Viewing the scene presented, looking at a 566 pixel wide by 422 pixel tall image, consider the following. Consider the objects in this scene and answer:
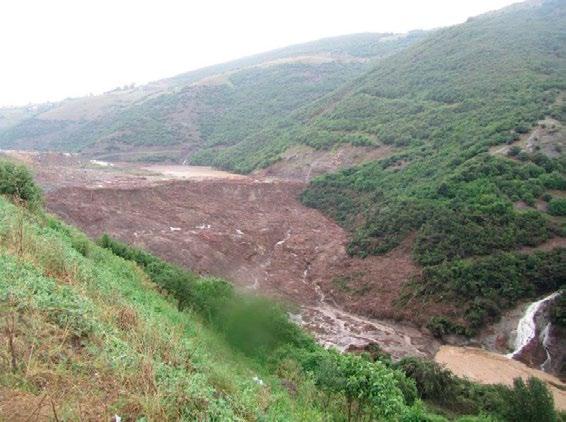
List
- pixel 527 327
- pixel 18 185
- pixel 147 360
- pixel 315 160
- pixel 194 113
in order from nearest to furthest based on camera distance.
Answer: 1. pixel 147 360
2. pixel 18 185
3. pixel 527 327
4. pixel 315 160
5. pixel 194 113

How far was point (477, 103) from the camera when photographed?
45.5 m

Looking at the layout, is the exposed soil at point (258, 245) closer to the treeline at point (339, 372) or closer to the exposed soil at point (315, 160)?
the treeline at point (339, 372)

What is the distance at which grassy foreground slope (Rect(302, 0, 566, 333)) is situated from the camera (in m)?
24.8

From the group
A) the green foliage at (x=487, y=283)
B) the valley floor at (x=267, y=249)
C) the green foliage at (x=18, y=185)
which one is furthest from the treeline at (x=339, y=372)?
the green foliage at (x=487, y=283)

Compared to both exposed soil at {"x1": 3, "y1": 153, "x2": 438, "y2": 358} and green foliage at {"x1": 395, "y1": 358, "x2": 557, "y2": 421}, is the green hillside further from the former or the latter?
exposed soil at {"x1": 3, "y1": 153, "x2": 438, "y2": 358}

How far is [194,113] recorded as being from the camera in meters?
84.0

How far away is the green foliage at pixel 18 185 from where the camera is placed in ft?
50.0

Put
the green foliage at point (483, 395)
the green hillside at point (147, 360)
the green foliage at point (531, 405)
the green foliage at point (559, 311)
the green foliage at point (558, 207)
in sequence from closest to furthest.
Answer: the green hillside at point (147, 360)
the green foliage at point (531, 405)
the green foliage at point (483, 395)
the green foliage at point (559, 311)
the green foliage at point (558, 207)

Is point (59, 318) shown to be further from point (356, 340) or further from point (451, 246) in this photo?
point (451, 246)

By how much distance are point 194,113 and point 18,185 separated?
70.7m

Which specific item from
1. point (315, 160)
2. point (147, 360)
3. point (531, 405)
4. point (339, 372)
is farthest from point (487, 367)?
point (315, 160)

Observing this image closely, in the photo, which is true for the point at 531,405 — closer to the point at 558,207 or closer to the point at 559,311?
the point at 559,311

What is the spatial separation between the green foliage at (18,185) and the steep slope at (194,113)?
54344 mm

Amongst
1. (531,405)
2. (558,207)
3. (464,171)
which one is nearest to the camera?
(531,405)
